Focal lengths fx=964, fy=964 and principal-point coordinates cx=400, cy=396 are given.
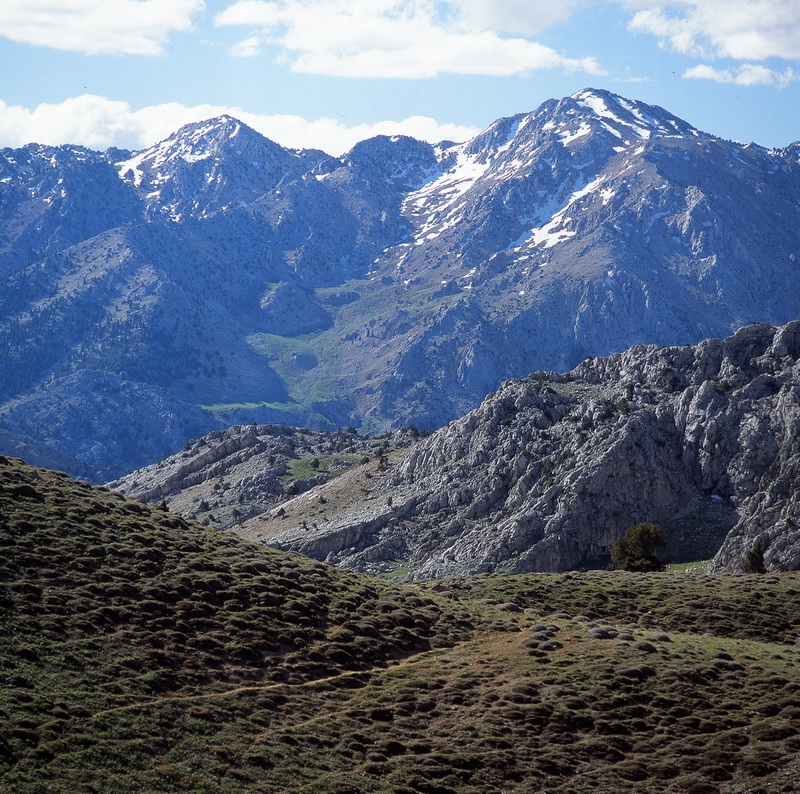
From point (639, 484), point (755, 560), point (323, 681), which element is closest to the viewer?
point (323, 681)

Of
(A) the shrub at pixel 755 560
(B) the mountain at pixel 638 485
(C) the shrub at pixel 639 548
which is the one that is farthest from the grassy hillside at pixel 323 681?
(B) the mountain at pixel 638 485

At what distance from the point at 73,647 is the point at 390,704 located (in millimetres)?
20490

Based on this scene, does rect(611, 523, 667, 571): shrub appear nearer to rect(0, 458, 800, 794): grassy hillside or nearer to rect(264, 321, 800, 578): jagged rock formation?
rect(264, 321, 800, 578): jagged rock formation

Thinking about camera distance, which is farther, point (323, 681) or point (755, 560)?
point (755, 560)

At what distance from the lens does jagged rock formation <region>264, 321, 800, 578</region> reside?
166m

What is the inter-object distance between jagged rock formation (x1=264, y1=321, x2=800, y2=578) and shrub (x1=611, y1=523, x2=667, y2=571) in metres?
10.4

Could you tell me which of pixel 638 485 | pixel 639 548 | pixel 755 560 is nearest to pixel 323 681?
pixel 755 560

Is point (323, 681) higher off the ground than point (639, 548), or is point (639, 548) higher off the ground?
point (323, 681)

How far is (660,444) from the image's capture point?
181 meters

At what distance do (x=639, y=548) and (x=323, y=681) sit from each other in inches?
3552

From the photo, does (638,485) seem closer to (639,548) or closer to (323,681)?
(639,548)

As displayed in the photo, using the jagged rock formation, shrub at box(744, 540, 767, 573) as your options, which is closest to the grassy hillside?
shrub at box(744, 540, 767, 573)

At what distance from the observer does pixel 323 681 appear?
65.2 m

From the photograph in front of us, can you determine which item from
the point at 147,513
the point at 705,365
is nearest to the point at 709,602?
the point at 147,513
